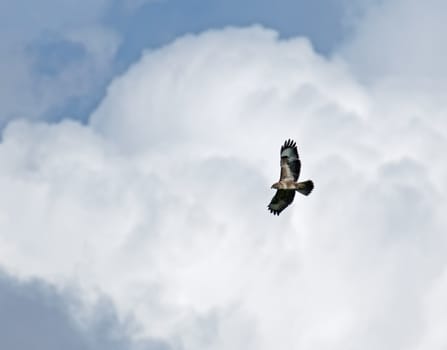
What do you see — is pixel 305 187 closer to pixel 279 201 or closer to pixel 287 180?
pixel 287 180

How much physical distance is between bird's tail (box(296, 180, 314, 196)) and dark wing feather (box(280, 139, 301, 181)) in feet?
6.09

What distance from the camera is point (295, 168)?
74312 millimetres

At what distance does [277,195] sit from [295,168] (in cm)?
335

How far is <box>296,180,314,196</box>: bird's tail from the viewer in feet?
231

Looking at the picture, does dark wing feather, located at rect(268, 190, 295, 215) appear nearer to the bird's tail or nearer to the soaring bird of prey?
the soaring bird of prey

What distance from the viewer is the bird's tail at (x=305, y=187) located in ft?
231

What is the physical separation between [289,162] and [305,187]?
13.9 ft

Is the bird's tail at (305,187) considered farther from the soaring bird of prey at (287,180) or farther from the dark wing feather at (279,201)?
the dark wing feather at (279,201)

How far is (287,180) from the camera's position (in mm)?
73000

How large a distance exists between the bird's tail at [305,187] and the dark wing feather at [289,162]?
6.09ft

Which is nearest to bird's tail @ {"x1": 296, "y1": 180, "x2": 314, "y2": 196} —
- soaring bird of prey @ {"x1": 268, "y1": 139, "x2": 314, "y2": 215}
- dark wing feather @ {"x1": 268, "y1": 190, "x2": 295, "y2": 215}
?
soaring bird of prey @ {"x1": 268, "y1": 139, "x2": 314, "y2": 215}

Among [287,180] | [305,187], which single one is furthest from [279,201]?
[305,187]

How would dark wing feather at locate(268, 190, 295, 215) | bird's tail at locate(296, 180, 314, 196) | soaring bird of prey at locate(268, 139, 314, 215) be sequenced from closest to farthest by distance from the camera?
bird's tail at locate(296, 180, 314, 196), soaring bird of prey at locate(268, 139, 314, 215), dark wing feather at locate(268, 190, 295, 215)

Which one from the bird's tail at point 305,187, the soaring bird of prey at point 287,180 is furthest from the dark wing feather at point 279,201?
the bird's tail at point 305,187
